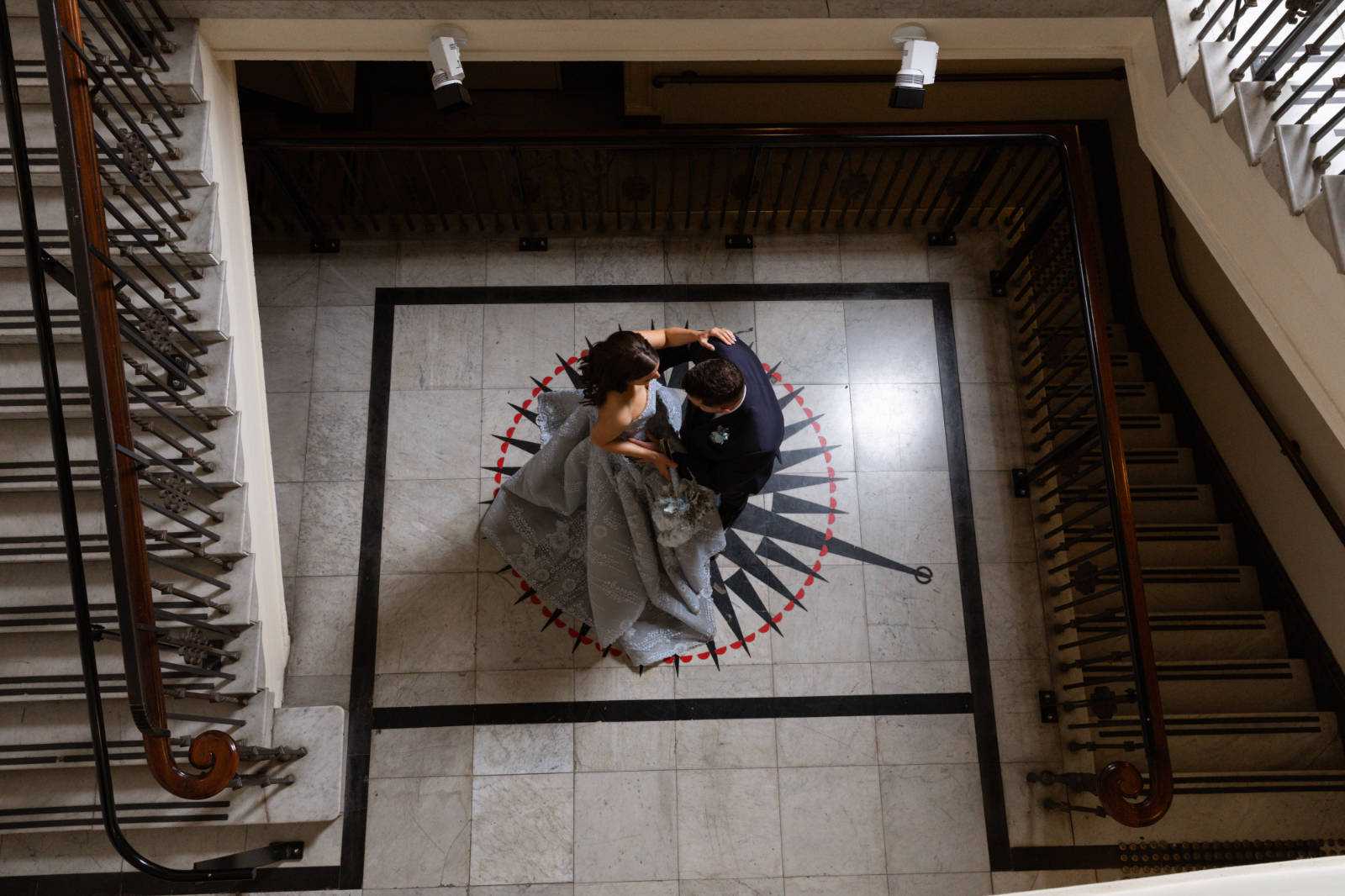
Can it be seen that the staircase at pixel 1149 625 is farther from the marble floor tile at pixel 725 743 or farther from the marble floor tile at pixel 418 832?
the marble floor tile at pixel 418 832

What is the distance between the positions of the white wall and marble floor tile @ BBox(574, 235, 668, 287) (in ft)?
5.71

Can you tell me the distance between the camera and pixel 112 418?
2508 mm

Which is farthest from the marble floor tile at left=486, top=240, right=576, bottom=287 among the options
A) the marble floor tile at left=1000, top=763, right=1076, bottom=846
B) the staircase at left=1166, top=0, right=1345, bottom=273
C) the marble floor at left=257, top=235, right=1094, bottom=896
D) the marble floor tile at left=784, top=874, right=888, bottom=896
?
the marble floor tile at left=1000, top=763, right=1076, bottom=846

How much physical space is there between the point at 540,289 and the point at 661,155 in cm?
167

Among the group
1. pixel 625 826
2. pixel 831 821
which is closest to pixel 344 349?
pixel 625 826

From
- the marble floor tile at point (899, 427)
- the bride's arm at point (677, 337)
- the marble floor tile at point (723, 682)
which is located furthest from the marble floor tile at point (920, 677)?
the bride's arm at point (677, 337)

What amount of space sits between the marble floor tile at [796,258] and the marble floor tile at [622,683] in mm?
2297

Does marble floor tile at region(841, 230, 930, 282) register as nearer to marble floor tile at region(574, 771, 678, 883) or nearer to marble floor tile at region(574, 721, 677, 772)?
marble floor tile at region(574, 721, 677, 772)

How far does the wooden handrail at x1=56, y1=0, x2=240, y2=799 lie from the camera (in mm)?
2449

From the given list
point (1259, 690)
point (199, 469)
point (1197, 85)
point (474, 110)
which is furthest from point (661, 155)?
point (1259, 690)

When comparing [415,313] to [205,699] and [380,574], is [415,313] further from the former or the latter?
[205,699]

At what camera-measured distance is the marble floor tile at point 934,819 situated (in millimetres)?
Answer: 4016

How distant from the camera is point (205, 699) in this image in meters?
3.44

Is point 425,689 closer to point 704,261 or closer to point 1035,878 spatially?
point 704,261
